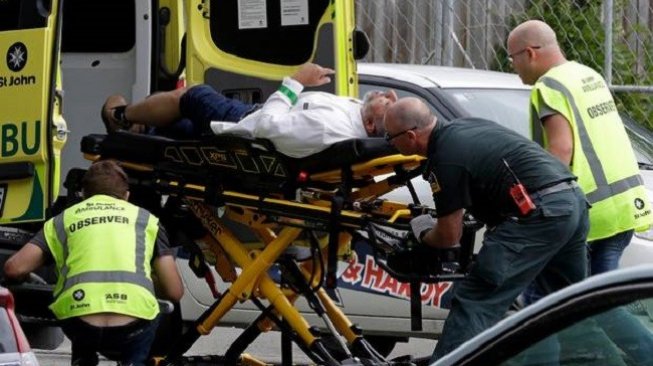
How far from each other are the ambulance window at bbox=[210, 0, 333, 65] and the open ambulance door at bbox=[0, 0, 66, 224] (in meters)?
1.07

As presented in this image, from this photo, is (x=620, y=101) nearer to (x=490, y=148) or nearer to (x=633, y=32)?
(x=633, y=32)

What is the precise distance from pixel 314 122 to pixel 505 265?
112 centimetres

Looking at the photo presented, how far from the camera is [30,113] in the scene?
840 cm

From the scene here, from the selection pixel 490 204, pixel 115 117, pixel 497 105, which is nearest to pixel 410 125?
pixel 490 204

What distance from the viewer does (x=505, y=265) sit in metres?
6.89

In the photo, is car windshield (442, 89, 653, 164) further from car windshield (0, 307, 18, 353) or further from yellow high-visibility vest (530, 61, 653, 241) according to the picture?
car windshield (0, 307, 18, 353)

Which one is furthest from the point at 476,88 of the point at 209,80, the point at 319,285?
the point at 319,285

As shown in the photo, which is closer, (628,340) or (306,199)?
(628,340)

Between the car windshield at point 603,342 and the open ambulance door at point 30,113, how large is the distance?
15.9 ft

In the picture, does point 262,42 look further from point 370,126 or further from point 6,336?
point 6,336

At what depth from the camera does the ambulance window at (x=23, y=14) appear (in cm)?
839

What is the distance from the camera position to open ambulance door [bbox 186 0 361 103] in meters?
8.61

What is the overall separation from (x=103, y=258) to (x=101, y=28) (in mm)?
3025

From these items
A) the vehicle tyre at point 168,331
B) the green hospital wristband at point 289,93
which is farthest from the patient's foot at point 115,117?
the vehicle tyre at point 168,331
